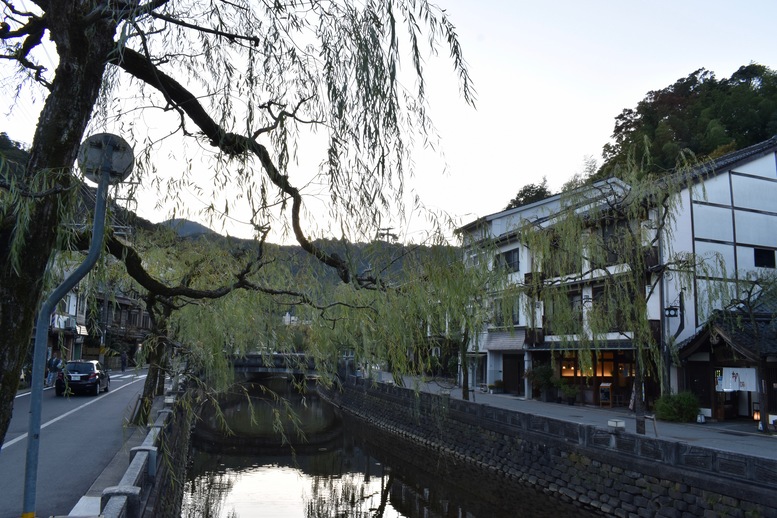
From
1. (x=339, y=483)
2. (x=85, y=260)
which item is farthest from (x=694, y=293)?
(x=85, y=260)

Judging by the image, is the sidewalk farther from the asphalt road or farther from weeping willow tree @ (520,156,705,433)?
the asphalt road

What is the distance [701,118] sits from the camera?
3888cm

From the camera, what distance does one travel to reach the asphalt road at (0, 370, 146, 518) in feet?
28.2

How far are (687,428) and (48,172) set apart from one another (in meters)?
19.5

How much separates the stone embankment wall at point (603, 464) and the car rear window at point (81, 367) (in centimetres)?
1343

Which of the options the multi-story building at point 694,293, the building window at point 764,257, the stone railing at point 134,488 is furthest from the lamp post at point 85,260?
the building window at point 764,257

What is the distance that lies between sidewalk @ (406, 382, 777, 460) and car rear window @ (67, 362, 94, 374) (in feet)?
Result: 48.3

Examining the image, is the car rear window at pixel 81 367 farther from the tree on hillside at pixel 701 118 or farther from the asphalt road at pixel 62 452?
the tree on hillside at pixel 701 118

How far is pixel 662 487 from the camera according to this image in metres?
12.2

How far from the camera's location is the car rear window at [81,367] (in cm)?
2481

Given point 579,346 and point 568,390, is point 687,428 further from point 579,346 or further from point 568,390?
→ point 568,390

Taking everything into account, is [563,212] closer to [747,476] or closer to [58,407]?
[747,476]

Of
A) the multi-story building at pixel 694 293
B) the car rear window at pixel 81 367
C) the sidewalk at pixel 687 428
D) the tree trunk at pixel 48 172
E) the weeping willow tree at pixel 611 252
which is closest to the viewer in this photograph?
the tree trunk at pixel 48 172

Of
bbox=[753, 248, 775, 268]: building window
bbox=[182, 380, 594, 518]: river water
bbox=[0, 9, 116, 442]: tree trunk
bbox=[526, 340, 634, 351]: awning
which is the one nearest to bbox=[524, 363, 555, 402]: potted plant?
bbox=[526, 340, 634, 351]: awning
